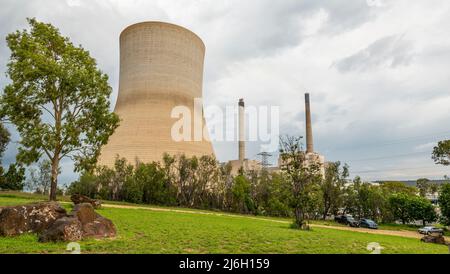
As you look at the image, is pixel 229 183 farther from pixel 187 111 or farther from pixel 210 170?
pixel 187 111

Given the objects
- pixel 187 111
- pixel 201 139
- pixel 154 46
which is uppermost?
pixel 154 46

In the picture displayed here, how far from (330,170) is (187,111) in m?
17.4

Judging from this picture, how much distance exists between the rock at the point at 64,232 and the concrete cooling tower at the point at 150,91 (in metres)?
25.5

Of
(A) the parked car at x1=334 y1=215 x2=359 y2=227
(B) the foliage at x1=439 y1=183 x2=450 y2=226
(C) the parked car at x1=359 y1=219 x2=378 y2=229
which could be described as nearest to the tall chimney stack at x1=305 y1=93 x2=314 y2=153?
(A) the parked car at x1=334 y1=215 x2=359 y2=227

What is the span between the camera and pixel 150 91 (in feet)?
107

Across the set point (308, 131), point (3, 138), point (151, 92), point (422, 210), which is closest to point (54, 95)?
point (151, 92)

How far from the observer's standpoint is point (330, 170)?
36.0 metres

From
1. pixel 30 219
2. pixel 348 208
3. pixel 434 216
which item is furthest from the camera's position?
pixel 348 208

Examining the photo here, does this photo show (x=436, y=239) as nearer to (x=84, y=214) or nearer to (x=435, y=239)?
(x=435, y=239)

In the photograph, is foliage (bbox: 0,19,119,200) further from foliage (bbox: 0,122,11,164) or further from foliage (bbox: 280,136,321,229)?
foliage (bbox: 0,122,11,164)

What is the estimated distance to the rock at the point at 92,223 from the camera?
7.42 meters

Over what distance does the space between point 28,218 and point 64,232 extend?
1537 mm

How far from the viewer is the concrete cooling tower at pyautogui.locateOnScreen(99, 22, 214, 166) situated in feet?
107
